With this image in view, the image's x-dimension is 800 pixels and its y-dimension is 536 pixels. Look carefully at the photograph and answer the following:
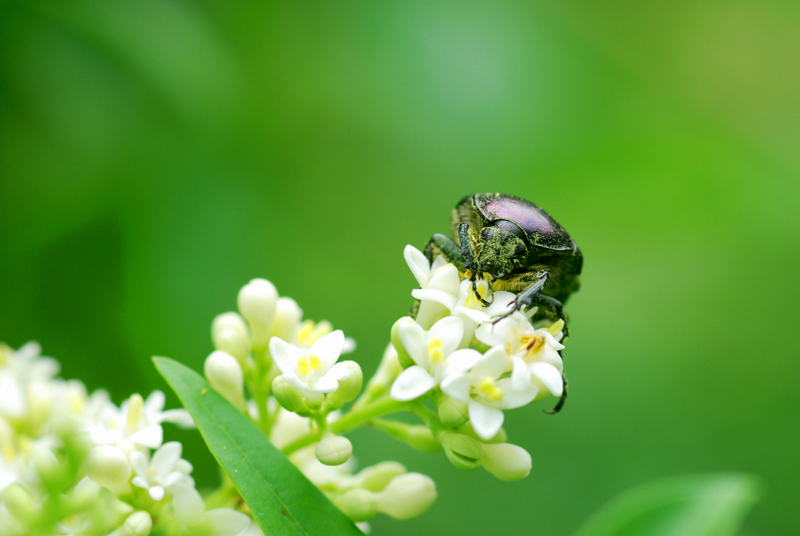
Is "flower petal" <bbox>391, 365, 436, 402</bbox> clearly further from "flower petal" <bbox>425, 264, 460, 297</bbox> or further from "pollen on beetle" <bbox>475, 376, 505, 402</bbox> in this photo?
"flower petal" <bbox>425, 264, 460, 297</bbox>

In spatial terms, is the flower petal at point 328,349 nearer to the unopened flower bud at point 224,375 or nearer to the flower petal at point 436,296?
the flower petal at point 436,296

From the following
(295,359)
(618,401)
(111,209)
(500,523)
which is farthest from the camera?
(618,401)

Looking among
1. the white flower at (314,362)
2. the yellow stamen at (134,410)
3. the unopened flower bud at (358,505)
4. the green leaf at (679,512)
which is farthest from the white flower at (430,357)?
the green leaf at (679,512)

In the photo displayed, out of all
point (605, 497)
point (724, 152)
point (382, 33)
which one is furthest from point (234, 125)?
point (724, 152)

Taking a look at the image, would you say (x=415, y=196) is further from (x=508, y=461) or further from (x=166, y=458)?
(x=166, y=458)

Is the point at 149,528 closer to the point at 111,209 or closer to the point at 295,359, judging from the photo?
the point at 295,359

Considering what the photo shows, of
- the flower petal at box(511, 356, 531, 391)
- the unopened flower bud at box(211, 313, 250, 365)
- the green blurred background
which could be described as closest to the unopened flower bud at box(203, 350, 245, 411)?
the unopened flower bud at box(211, 313, 250, 365)
